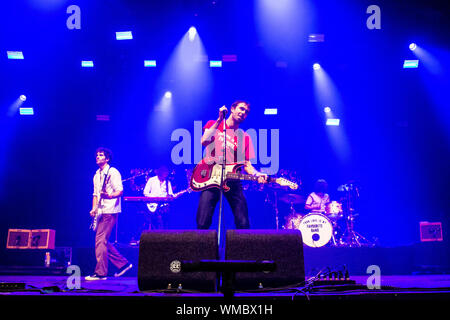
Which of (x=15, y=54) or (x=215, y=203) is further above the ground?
(x=15, y=54)

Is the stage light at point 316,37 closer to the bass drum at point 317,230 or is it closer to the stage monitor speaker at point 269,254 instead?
the bass drum at point 317,230

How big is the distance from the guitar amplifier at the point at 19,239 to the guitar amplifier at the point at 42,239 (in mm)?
83

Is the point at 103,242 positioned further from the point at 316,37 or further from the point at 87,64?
the point at 316,37

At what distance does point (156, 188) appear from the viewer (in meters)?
8.82

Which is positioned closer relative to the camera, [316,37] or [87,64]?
[316,37]

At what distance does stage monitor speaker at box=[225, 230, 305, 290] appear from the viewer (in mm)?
2514

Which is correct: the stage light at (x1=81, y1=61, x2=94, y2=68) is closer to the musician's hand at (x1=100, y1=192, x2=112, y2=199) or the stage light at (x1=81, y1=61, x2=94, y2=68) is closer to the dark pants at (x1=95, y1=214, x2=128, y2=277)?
the musician's hand at (x1=100, y1=192, x2=112, y2=199)

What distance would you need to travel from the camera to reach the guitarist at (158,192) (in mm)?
8797

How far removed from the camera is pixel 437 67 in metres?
8.80

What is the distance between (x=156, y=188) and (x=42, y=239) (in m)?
2.56

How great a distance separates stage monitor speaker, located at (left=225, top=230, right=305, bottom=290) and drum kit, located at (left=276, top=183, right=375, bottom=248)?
5384 mm

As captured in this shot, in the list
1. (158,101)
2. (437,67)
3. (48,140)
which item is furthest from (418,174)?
(48,140)

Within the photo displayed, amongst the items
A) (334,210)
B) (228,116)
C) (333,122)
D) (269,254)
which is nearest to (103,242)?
(228,116)
